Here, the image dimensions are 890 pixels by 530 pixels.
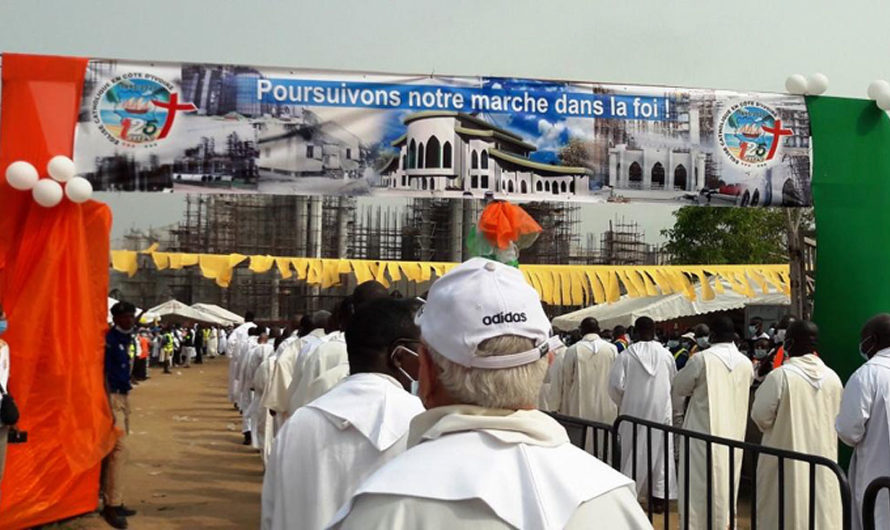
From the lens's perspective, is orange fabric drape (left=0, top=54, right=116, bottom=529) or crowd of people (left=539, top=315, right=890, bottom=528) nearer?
crowd of people (left=539, top=315, right=890, bottom=528)

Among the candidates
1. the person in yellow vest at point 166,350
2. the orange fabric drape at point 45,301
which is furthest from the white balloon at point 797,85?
the person in yellow vest at point 166,350

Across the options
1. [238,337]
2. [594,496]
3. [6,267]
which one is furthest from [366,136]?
[238,337]

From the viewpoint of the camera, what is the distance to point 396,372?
338 centimetres

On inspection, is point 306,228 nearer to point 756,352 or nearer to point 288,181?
point 756,352

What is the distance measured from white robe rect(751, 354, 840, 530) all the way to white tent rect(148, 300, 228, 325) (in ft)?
132

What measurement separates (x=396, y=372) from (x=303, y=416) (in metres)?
0.37

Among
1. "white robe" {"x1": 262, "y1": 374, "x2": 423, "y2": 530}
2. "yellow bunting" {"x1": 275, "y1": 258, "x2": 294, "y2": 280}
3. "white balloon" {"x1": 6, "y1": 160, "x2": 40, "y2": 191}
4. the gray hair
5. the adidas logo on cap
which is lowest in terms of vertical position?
"white robe" {"x1": 262, "y1": 374, "x2": 423, "y2": 530}

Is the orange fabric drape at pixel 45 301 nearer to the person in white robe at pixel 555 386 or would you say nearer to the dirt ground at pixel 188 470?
the dirt ground at pixel 188 470

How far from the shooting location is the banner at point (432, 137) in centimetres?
737

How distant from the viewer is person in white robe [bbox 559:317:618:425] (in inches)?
481

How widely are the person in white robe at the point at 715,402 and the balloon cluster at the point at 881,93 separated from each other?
237 cm

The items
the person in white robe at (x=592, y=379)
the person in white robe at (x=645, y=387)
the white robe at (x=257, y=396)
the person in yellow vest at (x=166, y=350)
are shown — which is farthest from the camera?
the person in yellow vest at (x=166, y=350)

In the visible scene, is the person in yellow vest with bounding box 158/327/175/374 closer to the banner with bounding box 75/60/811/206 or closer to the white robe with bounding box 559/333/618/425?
the white robe with bounding box 559/333/618/425

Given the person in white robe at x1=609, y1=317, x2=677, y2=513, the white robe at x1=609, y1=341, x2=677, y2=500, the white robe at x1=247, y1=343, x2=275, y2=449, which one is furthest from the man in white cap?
the white robe at x1=247, y1=343, x2=275, y2=449
